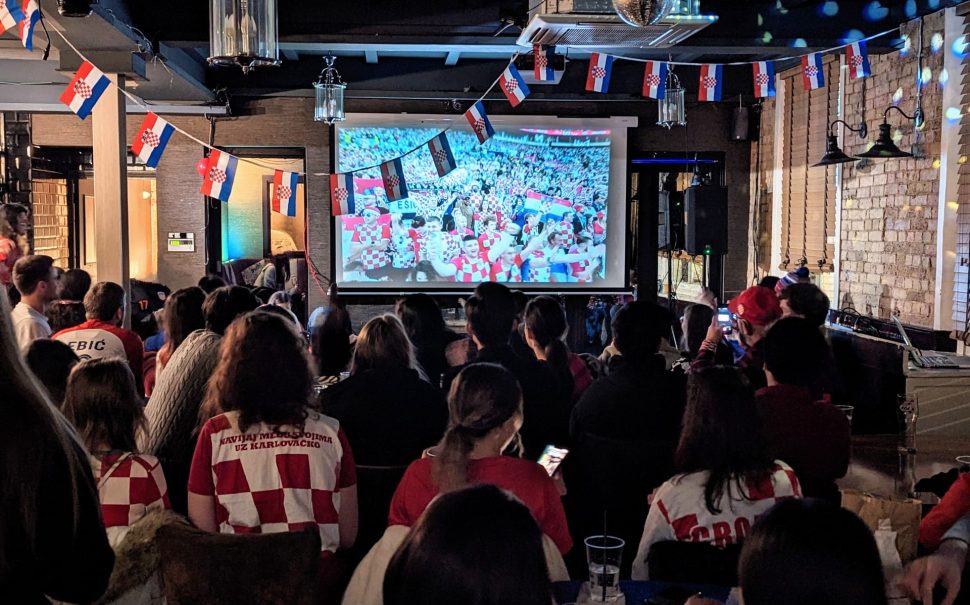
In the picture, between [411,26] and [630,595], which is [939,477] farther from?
[411,26]

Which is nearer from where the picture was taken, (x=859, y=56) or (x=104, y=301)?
(x=104, y=301)

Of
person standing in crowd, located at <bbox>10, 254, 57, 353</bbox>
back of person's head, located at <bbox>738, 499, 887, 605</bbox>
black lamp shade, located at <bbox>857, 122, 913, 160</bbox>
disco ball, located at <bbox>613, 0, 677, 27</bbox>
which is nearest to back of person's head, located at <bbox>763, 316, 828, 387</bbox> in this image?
disco ball, located at <bbox>613, 0, 677, 27</bbox>

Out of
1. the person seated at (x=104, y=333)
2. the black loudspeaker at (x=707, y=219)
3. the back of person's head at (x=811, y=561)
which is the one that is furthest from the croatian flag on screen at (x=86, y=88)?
the black loudspeaker at (x=707, y=219)

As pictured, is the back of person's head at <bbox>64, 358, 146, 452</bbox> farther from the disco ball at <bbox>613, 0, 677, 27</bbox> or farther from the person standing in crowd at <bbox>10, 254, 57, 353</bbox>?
the disco ball at <bbox>613, 0, 677, 27</bbox>

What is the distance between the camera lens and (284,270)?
12.8m

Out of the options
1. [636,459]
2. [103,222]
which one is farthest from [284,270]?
[636,459]

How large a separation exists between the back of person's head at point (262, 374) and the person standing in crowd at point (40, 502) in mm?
1129

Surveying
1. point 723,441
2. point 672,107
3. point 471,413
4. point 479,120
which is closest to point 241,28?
point 471,413

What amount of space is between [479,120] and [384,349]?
4186 mm

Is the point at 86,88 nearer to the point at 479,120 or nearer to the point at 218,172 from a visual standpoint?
the point at 218,172

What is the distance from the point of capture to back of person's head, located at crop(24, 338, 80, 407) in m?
2.84

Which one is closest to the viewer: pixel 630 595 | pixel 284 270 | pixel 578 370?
pixel 630 595

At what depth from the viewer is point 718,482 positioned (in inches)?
93.2

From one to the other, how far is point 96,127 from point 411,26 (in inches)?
88.3
